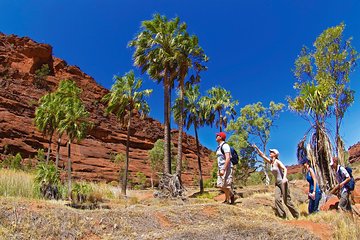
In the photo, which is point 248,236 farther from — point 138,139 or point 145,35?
point 138,139

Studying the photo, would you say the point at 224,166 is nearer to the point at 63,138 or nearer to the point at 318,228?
the point at 318,228

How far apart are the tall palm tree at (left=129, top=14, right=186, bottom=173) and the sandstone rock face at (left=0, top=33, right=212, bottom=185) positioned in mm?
36221

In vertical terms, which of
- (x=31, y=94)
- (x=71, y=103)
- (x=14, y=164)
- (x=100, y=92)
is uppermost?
(x=100, y=92)

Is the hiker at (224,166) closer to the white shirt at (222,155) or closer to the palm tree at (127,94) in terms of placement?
the white shirt at (222,155)

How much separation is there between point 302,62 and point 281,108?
45.7 feet

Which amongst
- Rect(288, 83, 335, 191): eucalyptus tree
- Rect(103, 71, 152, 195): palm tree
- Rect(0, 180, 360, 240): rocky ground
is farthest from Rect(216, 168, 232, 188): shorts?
Rect(103, 71, 152, 195): palm tree

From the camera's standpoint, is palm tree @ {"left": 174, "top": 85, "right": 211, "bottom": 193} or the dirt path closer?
the dirt path

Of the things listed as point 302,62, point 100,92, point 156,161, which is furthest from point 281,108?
point 100,92

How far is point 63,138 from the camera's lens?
66.8 m

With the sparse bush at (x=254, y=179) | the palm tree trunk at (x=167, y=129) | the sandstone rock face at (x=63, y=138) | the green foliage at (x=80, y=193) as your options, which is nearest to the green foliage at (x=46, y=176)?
the green foliage at (x=80, y=193)

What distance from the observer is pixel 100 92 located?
99.8 m

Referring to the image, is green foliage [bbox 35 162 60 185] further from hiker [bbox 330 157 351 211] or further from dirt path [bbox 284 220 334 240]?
hiker [bbox 330 157 351 211]

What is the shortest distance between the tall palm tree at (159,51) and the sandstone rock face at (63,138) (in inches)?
1426

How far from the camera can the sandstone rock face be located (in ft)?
196
